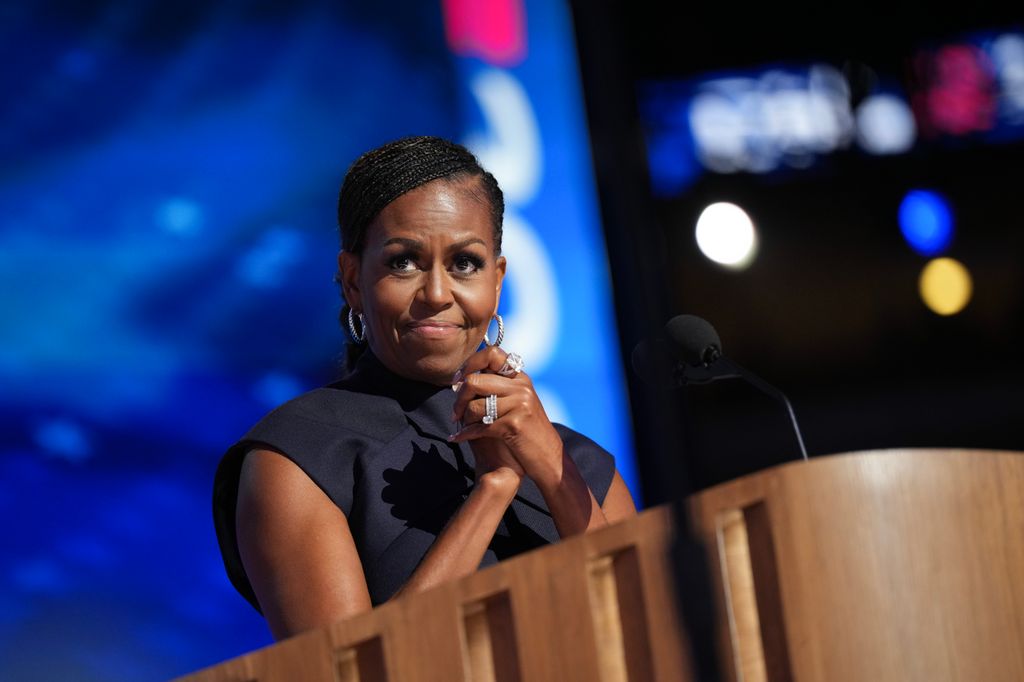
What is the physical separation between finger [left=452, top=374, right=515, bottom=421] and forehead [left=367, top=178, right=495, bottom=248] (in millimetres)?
268

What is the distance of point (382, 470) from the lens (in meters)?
1.81

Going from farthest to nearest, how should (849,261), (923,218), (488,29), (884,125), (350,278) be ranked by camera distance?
(923,218), (849,261), (884,125), (488,29), (350,278)

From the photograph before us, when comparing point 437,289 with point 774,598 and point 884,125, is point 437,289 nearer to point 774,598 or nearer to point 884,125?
point 774,598

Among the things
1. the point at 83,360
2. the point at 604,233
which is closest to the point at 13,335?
the point at 83,360

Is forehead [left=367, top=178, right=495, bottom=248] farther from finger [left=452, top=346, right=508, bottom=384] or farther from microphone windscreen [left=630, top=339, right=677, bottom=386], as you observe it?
microphone windscreen [left=630, top=339, right=677, bottom=386]

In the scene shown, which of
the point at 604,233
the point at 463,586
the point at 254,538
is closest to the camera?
the point at 463,586

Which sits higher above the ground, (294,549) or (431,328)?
(431,328)

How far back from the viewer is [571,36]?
3934mm

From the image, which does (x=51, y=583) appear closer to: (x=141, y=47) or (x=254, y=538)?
(x=141, y=47)


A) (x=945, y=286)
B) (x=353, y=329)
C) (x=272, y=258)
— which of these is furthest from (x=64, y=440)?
(x=945, y=286)

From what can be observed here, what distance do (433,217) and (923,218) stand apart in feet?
20.2

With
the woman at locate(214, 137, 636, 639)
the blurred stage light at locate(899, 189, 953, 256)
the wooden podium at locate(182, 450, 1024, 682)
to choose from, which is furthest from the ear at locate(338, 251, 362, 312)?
the blurred stage light at locate(899, 189, 953, 256)

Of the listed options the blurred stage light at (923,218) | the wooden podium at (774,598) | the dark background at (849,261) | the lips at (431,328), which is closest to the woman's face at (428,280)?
the lips at (431,328)

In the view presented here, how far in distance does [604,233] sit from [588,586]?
280cm
